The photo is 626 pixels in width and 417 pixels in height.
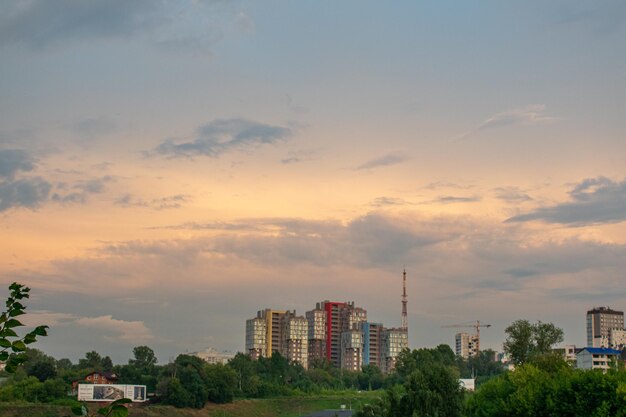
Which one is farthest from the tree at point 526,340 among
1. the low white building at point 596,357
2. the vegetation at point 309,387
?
the low white building at point 596,357

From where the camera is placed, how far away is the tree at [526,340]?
116m

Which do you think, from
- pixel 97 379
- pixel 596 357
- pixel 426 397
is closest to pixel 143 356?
pixel 97 379

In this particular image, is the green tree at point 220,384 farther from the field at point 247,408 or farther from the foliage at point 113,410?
the foliage at point 113,410

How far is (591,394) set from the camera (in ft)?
198

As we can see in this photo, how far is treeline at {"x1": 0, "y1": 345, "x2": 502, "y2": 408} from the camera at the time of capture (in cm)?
13975

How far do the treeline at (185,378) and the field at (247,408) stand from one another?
2.33m

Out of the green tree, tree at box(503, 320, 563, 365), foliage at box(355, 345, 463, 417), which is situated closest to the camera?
foliage at box(355, 345, 463, 417)

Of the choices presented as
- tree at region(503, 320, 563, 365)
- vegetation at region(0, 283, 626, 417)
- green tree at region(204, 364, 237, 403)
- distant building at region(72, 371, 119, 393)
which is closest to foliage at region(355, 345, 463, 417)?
vegetation at region(0, 283, 626, 417)

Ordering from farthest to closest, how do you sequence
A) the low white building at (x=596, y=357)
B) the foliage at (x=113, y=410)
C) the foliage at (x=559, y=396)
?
the low white building at (x=596, y=357), the foliage at (x=559, y=396), the foliage at (x=113, y=410)

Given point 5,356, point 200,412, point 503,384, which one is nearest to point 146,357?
point 200,412

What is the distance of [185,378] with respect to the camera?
495 feet

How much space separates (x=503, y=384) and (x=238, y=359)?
109110 mm

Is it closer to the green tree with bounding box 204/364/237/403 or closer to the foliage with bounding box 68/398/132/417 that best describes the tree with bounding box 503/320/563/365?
the green tree with bounding box 204/364/237/403

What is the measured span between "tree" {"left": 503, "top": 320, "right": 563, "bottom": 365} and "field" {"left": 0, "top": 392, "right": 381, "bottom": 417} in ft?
79.9
